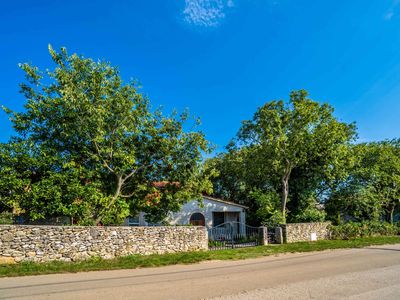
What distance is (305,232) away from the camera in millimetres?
21250

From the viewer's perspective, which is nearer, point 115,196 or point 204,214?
point 115,196

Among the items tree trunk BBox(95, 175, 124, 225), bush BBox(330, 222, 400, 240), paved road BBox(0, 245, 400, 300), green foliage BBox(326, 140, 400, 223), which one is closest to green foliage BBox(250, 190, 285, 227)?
bush BBox(330, 222, 400, 240)

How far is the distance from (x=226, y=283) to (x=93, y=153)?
11.2 meters

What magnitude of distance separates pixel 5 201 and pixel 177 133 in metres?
9.42

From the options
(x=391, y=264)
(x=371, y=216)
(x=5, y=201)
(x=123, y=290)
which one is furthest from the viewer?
(x=371, y=216)

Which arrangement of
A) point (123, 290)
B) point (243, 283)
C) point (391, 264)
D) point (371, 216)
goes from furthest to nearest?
1. point (371, 216)
2. point (391, 264)
3. point (243, 283)
4. point (123, 290)

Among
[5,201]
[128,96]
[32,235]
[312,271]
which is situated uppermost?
[128,96]

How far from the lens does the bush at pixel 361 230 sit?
75.3ft

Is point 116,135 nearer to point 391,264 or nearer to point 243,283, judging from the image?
point 243,283

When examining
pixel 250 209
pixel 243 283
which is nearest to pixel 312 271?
pixel 243 283

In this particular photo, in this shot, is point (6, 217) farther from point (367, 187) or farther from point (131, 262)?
point (367, 187)

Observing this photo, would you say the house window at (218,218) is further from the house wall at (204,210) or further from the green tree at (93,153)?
the green tree at (93,153)

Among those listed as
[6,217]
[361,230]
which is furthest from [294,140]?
[6,217]

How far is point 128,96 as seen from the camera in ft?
55.9
